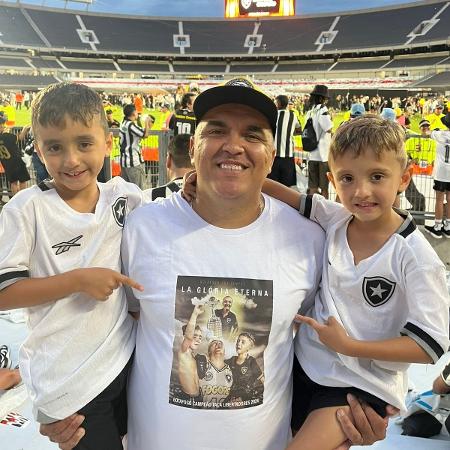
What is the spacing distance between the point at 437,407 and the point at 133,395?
6.45 ft

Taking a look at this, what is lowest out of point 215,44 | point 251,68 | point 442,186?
point 442,186

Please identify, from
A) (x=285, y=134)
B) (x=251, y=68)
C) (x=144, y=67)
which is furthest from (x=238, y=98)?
(x=144, y=67)

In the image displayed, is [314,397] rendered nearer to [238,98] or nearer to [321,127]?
[238,98]

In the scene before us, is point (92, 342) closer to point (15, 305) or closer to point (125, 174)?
point (15, 305)

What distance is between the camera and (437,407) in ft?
8.48

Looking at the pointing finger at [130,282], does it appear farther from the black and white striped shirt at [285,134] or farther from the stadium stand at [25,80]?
the stadium stand at [25,80]

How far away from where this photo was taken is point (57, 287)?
125 cm

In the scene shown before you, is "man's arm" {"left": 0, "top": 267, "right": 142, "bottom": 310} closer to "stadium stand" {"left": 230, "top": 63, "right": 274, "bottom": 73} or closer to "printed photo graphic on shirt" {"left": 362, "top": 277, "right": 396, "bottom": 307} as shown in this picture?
"printed photo graphic on shirt" {"left": 362, "top": 277, "right": 396, "bottom": 307}

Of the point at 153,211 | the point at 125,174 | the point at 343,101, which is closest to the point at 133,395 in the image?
the point at 153,211

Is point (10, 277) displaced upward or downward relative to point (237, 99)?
downward

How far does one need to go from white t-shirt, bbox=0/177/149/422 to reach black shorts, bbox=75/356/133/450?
4 cm

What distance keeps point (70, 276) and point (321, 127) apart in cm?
594

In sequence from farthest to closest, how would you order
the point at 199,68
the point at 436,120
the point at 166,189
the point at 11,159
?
1. the point at 199,68
2. the point at 436,120
3. the point at 11,159
4. the point at 166,189

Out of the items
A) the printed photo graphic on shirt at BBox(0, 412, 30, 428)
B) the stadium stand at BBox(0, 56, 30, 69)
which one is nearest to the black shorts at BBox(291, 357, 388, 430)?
the printed photo graphic on shirt at BBox(0, 412, 30, 428)
